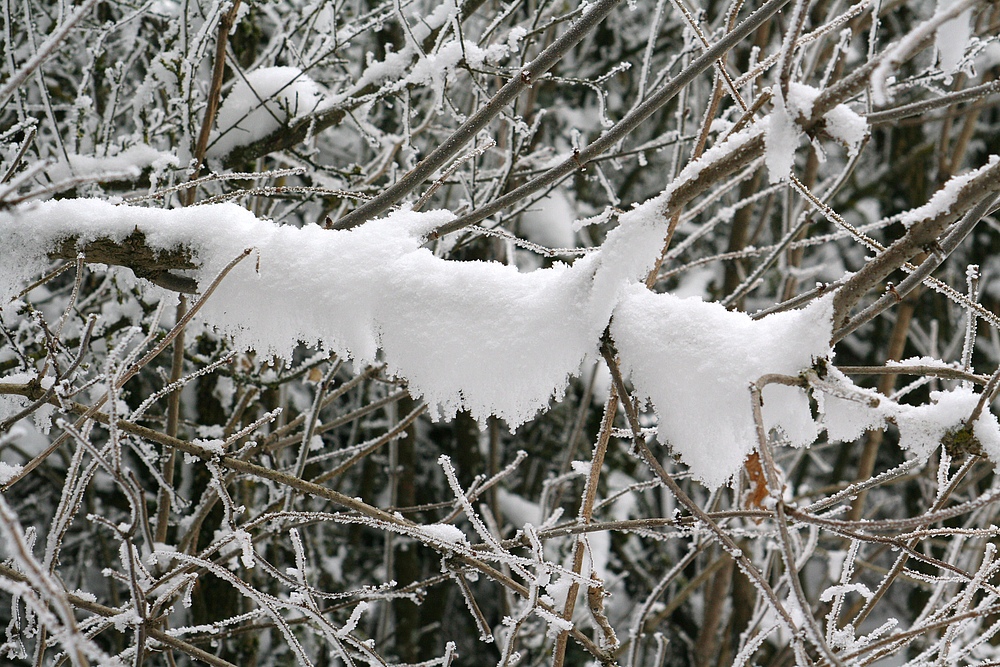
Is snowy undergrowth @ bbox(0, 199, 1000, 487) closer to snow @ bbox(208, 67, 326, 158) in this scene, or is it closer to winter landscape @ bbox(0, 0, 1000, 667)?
winter landscape @ bbox(0, 0, 1000, 667)

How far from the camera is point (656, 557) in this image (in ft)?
15.8

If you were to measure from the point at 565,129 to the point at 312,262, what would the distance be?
3791 mm

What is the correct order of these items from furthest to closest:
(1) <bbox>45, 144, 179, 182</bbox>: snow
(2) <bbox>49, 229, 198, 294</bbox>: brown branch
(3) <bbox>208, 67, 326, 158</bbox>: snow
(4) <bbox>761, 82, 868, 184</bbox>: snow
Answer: (3) <bbox>208, 67, 326, 158</bbox>: snow < (1) <bbox>45, 144, 179, 182</bbox>: snow < (2) <bbox>49, 229, 198, 294</bbox>: brown branch < (4) <bbox>761, 82, 868, 184</bbox>: snow

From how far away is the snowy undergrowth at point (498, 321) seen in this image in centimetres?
101

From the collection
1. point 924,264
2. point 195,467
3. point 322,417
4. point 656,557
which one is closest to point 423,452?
point 322,417

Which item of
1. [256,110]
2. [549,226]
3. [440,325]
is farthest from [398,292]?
[549,226]

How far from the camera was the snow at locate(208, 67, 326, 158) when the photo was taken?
7.14 ft

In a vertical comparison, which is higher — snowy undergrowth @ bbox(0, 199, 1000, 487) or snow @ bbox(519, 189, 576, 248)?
snow @ bbox(519, 189, 576, 248)

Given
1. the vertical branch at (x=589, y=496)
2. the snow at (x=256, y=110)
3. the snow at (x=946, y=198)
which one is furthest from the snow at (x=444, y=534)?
the snow at (x=256, y=110)

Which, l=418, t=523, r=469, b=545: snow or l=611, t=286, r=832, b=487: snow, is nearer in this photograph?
l=611, t=286, r=832, b=487: snow

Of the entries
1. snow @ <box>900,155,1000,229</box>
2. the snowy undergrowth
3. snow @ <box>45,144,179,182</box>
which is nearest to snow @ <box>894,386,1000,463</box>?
the snowy undergrowth

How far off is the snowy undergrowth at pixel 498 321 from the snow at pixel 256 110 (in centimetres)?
103

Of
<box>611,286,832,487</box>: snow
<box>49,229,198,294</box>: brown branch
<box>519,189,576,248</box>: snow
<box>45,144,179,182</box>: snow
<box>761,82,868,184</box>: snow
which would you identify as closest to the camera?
<box>761,82,868,184</box>: snow

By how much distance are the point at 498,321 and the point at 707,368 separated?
30 centimetres
